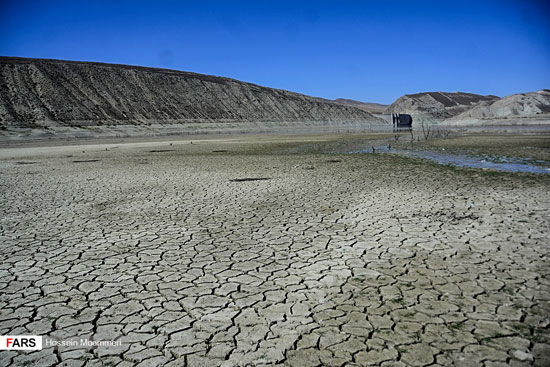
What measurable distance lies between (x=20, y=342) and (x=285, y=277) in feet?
8.44

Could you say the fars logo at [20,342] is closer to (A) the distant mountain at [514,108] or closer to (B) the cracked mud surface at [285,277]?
(B) the cracked mud surface at [285,277]

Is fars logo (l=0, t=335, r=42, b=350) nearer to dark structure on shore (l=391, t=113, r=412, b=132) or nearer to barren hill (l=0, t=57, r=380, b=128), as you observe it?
barren hill (l=0, t=57, r=380, b=128)

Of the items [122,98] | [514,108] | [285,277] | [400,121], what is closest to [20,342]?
[285,277]

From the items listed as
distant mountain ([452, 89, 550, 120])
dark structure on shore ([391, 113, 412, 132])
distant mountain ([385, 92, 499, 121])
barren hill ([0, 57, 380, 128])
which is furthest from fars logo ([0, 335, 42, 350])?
distant mountain ([385, 92, 499, 121])

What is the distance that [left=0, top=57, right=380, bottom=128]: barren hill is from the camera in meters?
46.0

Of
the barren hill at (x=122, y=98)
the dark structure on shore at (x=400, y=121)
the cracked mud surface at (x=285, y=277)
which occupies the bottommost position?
the cracked mud surface at (x=285, y=277)

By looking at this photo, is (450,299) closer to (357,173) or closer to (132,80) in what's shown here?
(357,173)

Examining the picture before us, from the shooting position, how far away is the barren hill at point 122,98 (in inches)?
1812

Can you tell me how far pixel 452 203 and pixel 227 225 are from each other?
15.3 ft

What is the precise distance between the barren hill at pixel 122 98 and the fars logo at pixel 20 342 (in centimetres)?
4529

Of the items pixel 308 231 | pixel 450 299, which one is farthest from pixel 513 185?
pixel 450 299

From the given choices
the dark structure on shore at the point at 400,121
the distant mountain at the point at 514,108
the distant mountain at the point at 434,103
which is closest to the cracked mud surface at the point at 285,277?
the dark structure on shore at the point at 400,121

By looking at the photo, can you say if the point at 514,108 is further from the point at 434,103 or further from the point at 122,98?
the point at 122,98

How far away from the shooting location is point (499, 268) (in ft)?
13.6
